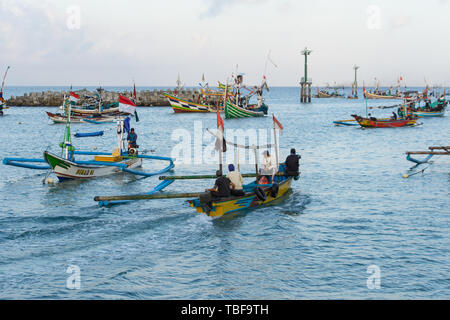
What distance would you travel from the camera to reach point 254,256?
47.8 ft

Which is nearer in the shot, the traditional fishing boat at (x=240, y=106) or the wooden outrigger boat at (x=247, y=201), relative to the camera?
the wooden outrigger boat at (x=247, y=201)

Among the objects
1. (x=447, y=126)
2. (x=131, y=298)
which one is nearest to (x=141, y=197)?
(x=131, y=298)

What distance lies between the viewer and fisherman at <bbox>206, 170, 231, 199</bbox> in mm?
17453

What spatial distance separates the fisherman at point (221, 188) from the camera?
17453mm

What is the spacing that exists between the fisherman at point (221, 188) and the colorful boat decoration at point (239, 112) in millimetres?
51513

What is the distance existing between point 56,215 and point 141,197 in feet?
11.0

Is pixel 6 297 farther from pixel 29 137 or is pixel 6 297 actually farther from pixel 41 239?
pixel 29 137

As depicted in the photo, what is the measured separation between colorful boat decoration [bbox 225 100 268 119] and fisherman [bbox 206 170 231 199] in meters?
51.5

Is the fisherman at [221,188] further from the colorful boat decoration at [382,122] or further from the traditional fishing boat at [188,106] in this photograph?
the traditional fishing boat at [188,106]

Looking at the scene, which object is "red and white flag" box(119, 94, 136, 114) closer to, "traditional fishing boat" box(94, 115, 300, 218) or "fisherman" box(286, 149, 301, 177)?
"traditional fishing boat" box(94, 115, 300, 218)

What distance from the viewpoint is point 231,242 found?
15773 mm

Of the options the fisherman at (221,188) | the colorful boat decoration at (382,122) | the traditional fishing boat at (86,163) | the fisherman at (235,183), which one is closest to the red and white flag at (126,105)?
the traditional fishing boat at (86,163)

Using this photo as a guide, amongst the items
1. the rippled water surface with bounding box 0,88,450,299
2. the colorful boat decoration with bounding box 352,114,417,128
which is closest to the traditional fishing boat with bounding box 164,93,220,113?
the colorful boat decoration with bounding box 352,114,417,128
